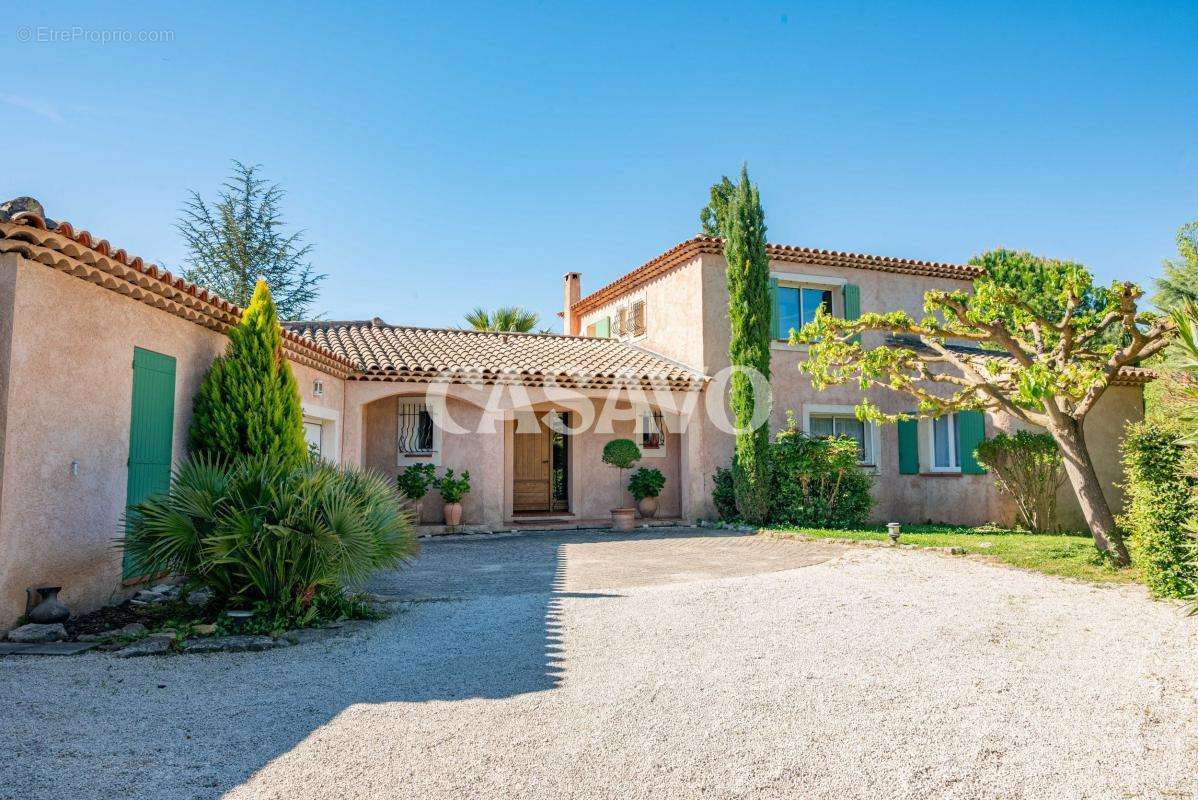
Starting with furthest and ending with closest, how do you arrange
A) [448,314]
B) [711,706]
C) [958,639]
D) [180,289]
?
[448,314] → [180,289] → [958,639] → [711,706]

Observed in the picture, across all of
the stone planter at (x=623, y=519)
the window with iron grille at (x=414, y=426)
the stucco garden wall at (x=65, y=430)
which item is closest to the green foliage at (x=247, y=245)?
the window with iron grille at (x=414, y=426)

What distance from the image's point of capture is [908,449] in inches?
673

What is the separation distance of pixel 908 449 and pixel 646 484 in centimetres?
606

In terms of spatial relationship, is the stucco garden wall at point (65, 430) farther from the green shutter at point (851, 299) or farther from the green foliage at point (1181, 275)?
the green foliage at point (1181, 275)

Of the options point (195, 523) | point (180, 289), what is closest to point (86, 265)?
point (180, 289)

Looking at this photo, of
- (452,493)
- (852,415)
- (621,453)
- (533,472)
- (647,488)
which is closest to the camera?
(452,493)

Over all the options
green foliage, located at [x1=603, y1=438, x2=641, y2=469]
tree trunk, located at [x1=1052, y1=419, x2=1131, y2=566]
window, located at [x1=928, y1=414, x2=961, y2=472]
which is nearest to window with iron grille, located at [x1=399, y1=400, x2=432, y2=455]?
green foliage, located at [x1=603, y1=438, x2=641, y2=469]

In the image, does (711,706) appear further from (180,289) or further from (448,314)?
(448,314)

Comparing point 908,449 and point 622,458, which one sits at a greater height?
point 908,449

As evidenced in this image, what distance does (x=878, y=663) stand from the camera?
5207 millimetres

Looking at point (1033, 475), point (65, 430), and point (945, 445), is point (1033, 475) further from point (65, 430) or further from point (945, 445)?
point (65, 430)

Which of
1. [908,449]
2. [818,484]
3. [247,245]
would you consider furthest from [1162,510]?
[247,245]

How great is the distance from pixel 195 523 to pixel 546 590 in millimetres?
3613

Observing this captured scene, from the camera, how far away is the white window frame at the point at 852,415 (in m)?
17.1
